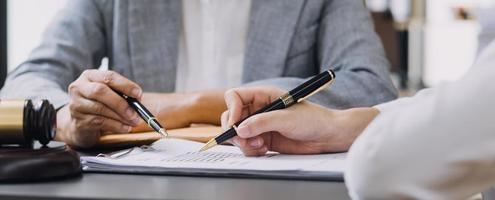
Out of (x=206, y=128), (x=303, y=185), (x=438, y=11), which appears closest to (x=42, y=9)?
(x=206, y=128)

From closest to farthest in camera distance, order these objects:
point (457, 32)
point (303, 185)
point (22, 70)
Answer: point (303, 185) < point (22, 70) < point (457, 32)

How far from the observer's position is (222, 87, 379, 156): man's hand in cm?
73

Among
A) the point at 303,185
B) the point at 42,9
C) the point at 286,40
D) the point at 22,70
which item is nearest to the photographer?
the point at 303,185

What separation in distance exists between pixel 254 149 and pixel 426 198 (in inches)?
13.7

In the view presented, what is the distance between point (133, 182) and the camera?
0.58 meters

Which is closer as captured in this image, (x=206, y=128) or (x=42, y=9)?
(x=206, y=128)

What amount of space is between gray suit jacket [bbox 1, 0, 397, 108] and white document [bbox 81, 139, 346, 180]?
51 cm

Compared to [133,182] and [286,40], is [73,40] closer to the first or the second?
[286,40]

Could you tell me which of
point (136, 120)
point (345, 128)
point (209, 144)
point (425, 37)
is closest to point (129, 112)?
point (136, 120)

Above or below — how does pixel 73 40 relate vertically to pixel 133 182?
above

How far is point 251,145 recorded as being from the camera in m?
0.74

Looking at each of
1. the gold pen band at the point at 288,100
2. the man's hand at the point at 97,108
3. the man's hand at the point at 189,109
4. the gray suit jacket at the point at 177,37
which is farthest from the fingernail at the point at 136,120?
the gray suit jacket at the point at 177,37

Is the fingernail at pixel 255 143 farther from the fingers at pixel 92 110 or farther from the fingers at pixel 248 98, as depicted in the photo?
the fingers at pixel 92 110

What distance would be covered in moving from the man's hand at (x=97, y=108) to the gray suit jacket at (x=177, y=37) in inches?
14.2
